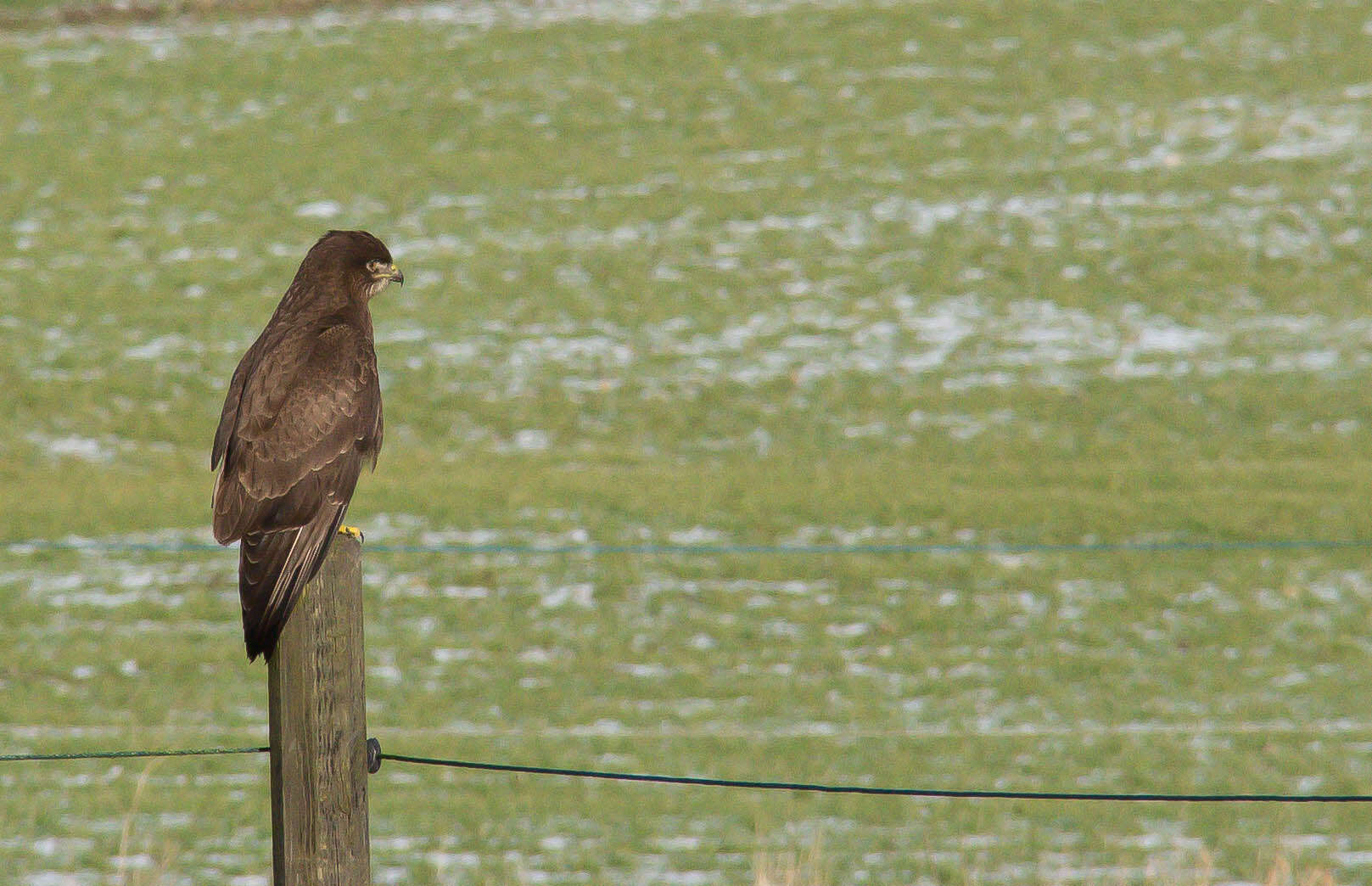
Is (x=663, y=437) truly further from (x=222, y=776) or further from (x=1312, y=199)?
(x=1312, y=199)

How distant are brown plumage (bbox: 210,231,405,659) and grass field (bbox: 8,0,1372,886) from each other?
222 centimetres

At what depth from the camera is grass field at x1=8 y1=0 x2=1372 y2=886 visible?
924 centimetres

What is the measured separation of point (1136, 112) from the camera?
24.0m

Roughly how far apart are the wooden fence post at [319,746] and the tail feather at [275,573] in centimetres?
5

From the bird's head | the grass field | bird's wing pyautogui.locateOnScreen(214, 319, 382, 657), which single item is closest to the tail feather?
bird's wing pyautogui.locateOnScreen(214, 319, 382, 657)

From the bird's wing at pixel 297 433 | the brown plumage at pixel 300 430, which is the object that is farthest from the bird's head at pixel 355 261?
the bird's wing at pixel 297 433

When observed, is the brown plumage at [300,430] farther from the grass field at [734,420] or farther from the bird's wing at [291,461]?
the grass field at [734,420]

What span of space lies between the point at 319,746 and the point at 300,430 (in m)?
1.35

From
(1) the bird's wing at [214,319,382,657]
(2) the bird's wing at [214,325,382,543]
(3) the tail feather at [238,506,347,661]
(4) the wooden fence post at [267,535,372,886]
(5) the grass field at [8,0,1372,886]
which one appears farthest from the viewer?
(5) the grass field at [8,0,1372,886]

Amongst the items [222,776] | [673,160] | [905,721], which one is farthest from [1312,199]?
[222,776]

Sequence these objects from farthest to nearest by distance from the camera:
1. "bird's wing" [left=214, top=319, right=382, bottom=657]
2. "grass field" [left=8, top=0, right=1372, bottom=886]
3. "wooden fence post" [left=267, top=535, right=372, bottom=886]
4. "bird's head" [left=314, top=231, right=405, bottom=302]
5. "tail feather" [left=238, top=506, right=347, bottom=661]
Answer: "grass field" [left=8, top=0, right=1372, bottom=886] < "bird's head" [left=314, top=231, right=405, bottom=302] < "bird's wing" [left=214, top=319, right=382, bottom=657] < "tail feather" [left=238, top=506, right=347, bottom=661] < "wooden fence post" [left=267, top=535, right=372, bottom=886]

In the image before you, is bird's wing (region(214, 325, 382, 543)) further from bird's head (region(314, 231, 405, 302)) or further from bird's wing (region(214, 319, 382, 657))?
bird's head (region(314, 231, 405, 302))

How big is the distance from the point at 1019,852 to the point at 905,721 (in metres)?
2.31

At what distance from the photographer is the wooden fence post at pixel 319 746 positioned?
360 centimetres
